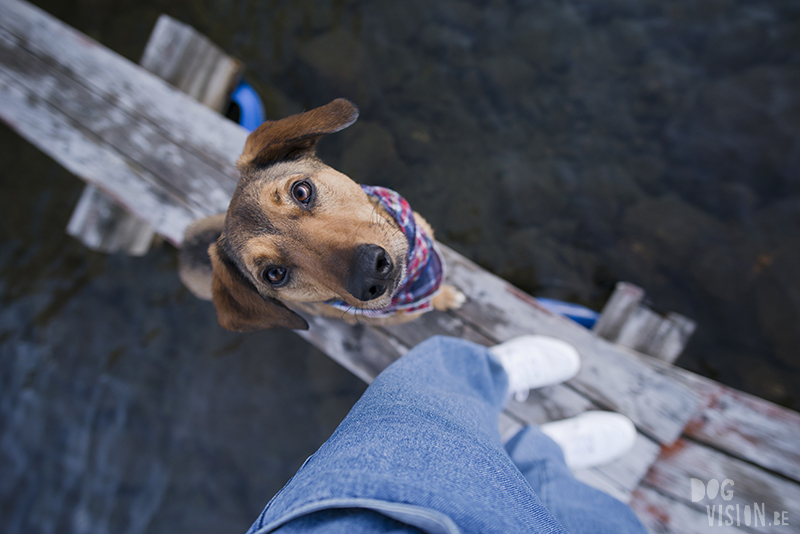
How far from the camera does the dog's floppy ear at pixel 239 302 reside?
1650mm

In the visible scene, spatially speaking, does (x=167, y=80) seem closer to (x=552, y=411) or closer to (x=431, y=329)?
(x=431, y=329)

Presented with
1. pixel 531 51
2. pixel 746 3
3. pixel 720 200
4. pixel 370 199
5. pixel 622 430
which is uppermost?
pixel 746 3

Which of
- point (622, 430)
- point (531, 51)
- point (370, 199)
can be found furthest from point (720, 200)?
point (370, 199)

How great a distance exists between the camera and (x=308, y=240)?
144cm

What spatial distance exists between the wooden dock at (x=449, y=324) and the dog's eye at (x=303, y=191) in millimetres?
851

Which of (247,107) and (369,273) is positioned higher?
(369,273)

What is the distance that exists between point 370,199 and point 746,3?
10.4 ft

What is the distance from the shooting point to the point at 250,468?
10.2 ft

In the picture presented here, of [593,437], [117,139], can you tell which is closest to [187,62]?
[117,139]

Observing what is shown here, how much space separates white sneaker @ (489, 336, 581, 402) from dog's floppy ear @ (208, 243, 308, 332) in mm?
1008

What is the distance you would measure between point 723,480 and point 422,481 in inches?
75.0

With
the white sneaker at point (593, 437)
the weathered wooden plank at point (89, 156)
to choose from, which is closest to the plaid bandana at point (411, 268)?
the white sneaker at point (593, 437)

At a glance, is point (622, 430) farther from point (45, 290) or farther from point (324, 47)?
point (45, 290)

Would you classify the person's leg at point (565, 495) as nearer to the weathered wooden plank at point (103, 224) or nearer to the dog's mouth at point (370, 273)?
the dog's mouth at point (370, 273)
